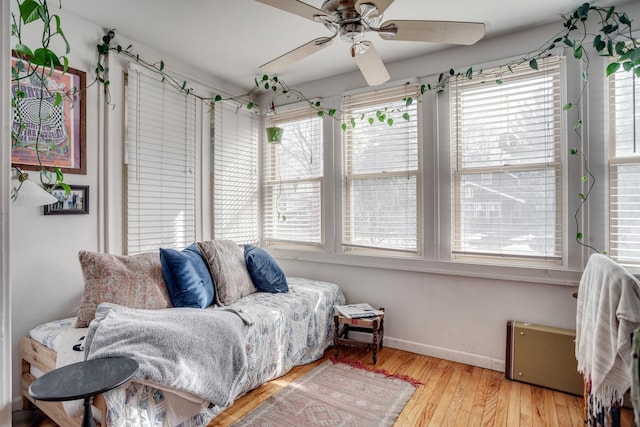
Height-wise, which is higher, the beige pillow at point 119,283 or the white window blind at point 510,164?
the white window blind at point 510,164

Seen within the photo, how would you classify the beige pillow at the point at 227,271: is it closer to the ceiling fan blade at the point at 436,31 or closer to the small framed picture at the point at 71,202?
the small framed picture at the point at 71,202

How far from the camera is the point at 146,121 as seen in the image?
8.92 feet

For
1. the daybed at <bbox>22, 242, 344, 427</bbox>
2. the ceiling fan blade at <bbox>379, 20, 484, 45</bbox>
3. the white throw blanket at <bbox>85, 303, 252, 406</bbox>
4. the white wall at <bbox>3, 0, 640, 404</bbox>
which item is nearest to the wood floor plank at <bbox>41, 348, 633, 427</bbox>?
the daybed at <bbox>22, 242, 344, 427</bbox>

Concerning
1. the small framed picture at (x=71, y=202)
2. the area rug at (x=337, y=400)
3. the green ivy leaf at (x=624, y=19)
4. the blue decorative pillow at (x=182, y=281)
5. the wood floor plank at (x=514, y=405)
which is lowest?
the wood floor plank at (x=514, y=405)

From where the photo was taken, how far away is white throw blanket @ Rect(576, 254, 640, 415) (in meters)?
1.42

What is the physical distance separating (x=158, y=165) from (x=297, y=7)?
1839mm

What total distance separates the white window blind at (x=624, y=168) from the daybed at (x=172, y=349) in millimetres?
2296

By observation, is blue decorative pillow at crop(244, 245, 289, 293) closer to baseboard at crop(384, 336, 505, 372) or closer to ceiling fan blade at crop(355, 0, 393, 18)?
baseboard at crop(384, 336, 505, 372)

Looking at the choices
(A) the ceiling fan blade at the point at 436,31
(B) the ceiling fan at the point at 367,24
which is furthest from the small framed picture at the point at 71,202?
(A) the ceiling fan blade at the point at 436,31

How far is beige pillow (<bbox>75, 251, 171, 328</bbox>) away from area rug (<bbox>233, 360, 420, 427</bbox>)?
37.8 inches

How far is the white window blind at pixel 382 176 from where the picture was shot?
2.97 meters

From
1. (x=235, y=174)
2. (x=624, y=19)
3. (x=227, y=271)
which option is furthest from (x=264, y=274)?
(x=624, y=19)

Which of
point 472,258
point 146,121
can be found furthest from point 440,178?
point 146,121

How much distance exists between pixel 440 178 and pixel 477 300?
40.4 inches
